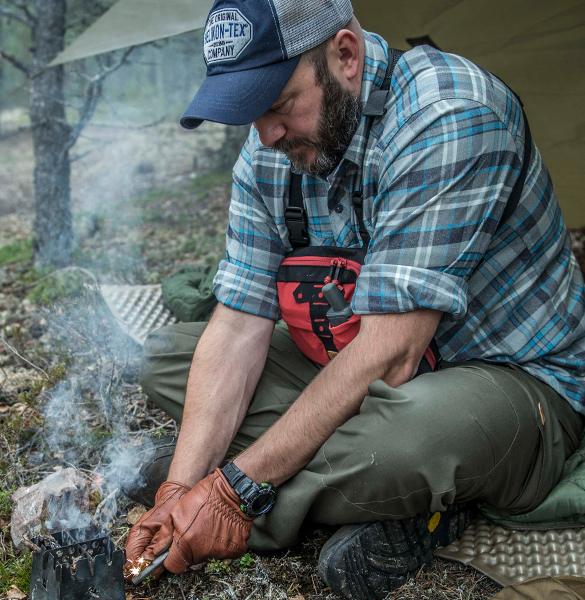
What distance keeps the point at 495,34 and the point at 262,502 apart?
2972mm

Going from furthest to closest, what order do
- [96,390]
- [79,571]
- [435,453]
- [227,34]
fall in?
[96,390] → [227,34] → [435,453] → [79,571]

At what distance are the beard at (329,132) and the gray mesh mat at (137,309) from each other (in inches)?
71.8

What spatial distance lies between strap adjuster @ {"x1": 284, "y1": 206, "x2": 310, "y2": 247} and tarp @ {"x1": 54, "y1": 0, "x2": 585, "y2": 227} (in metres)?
1.54

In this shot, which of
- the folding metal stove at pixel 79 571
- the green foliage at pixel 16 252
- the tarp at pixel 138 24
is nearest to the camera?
the folding metal stove at pixel 79 571

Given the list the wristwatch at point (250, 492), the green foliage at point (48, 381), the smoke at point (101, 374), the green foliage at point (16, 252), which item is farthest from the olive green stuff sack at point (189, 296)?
the green foliage at point (16, 252)

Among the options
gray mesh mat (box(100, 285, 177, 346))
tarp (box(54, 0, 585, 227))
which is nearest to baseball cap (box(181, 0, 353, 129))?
tarp (box(54, 0, 585, 227))

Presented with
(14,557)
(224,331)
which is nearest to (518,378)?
(224,331)

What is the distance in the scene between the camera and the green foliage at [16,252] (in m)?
6.36

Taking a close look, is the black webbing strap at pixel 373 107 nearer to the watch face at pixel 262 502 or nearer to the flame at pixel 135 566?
the watch face at pixel 262 502

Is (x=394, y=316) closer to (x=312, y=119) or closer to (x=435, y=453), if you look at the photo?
(x=435, y=453)

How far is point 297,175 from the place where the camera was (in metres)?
2.75

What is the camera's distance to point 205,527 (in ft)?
7.75

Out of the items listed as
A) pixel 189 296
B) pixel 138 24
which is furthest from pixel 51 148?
pixel 189 296

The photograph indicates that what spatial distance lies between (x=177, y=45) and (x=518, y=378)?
10510mm
